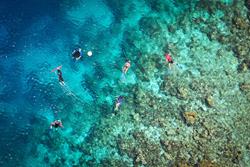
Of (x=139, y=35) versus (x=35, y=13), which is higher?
(x=139, y=35)

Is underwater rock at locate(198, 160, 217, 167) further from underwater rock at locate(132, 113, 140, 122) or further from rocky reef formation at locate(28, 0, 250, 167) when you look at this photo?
underwater rock at locate(132, 113, 140, 122)

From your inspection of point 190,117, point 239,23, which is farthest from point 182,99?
point 239,23

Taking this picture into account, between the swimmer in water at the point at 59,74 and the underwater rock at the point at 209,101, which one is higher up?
the underwater rock at the point at 209,101

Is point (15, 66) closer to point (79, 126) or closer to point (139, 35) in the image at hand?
point (79, 126)

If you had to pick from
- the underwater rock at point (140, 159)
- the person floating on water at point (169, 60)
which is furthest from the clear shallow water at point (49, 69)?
the underwater rock at point (140, 159)

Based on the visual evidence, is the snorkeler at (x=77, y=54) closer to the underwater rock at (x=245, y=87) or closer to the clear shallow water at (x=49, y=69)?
the clear shallow water at (x=49, y=69)

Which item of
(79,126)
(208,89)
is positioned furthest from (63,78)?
(208,89)

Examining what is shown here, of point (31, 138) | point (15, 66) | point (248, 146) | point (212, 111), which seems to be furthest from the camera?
point (15, 66)
